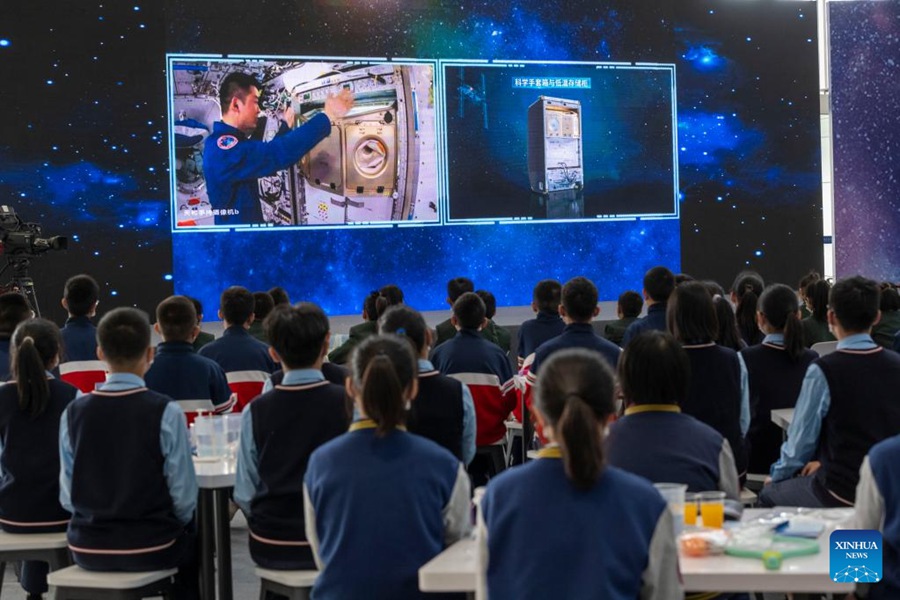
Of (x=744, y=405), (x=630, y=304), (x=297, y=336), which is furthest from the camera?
(x=630, y=304)

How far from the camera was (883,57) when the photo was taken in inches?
453

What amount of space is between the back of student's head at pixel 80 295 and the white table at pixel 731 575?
11.7 feet

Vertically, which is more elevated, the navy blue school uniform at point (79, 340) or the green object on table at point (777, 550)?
the navy blue school uniform at point (79, 340)

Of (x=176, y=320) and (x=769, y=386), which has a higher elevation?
(x=176, y=320)

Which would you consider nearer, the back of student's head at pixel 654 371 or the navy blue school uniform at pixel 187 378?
the back of student's head at pixel 654 371

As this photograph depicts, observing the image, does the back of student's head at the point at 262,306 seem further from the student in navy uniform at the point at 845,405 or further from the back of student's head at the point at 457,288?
the student in navy uniform at the point at 845,405

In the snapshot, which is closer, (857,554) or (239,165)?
(857,554)

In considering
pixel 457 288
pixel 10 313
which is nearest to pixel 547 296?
pixel 457 288

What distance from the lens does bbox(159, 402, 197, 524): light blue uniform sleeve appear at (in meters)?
3.13

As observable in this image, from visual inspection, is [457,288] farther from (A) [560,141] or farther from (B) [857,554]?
(B) [857,554]

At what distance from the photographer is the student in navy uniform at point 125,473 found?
311 centimetres

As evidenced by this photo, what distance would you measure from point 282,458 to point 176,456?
0.30 meters

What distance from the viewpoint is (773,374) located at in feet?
14.1

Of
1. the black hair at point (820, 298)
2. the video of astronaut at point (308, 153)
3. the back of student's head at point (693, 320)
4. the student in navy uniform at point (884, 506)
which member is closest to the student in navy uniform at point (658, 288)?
the black hair at point (820, 298)
